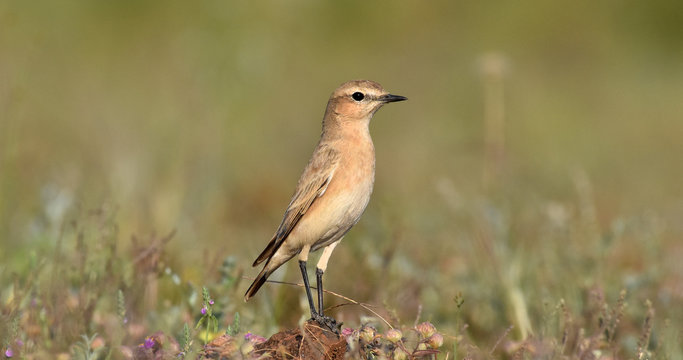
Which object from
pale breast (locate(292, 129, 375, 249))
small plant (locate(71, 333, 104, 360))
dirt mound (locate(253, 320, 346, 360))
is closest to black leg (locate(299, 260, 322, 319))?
pale breast (locate(292, 129, 375, 249))

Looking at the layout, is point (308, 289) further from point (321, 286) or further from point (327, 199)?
point (327, 199)

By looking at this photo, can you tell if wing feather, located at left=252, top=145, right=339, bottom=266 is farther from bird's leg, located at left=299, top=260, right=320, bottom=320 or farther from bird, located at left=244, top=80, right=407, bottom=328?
bird's leg, located at left=299, top=260, right=320, bottom=320

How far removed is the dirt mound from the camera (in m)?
3.77

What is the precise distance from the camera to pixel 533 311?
5734mm

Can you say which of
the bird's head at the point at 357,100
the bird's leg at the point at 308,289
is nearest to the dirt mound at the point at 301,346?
the bird's leg at the point at 308,289

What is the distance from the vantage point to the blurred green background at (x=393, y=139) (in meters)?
5.82

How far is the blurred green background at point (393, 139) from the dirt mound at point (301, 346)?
33 centimetres

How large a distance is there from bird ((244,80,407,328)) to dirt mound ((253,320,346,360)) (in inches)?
29.1

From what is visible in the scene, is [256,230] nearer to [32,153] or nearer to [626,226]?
[32,153]

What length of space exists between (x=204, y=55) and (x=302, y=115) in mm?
4117

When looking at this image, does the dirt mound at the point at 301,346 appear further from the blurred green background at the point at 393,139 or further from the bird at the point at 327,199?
the bird at the point at 327,199

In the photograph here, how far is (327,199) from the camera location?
4.91 m

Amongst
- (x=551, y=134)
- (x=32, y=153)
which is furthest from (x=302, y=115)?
(x=32, y=153)

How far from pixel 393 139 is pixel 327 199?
740cm
